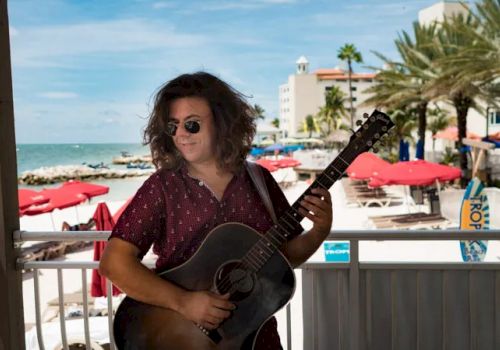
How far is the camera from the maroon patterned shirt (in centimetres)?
129

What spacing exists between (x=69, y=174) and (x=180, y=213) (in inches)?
2017

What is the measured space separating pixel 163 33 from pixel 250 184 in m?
79.5

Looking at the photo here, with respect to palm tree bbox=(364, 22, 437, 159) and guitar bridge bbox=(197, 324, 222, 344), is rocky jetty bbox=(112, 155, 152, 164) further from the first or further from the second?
guitar bridge bbox=(197, 324, 222, 344)

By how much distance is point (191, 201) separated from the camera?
1295 millimetres

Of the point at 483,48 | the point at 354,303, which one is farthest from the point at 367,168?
the point at 354,303

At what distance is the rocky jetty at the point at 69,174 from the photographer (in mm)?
48250

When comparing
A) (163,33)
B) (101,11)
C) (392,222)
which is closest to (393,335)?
(392,222)

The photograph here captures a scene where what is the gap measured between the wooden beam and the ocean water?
58.1m

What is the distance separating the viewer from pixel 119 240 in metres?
1.29

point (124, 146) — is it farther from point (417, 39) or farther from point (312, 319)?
point (312, 319)

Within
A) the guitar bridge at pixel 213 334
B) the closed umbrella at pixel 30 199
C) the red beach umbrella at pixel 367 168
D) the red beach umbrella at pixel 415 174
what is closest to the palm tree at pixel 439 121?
the red beach umbrella at pixel 367 168

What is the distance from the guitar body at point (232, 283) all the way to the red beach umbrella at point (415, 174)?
1032cm

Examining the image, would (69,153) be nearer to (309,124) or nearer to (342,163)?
(309,124)

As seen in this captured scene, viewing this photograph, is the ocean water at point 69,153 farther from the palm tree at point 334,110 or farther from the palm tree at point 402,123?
the palm tree at point 402,123
